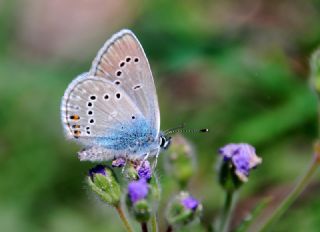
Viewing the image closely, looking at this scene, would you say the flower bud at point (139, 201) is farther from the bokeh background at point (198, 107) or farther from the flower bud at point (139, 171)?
the bokeh background at point (198, 107)

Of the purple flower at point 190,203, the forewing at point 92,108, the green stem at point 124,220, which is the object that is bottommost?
the purple flower at point 190,203

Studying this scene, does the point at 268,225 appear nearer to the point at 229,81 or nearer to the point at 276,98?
the point at 276,98

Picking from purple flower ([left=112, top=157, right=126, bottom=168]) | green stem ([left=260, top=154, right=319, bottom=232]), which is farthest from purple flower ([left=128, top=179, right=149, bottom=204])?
green stem ([left=260, top=154, right=319, bottom=232])

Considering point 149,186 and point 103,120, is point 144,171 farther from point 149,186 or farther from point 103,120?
point 103,120

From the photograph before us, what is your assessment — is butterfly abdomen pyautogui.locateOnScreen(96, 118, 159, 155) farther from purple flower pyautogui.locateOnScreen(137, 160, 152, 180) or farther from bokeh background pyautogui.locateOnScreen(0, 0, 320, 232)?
bokeh background pyautogui.locateOnScreen(0, 0, 320, 232)

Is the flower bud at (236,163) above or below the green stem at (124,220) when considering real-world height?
below

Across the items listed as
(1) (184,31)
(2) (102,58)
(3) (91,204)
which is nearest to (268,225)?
(2) (102,58)

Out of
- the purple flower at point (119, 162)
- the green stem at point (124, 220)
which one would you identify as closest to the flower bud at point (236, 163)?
the purple flower at point (119, 162)
